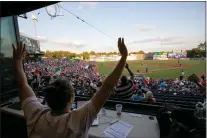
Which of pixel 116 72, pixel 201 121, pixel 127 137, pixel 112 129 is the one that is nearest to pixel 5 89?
pixel 112 129

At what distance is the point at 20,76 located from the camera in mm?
870

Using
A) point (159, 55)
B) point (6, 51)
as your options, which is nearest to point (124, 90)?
point (6, 51)

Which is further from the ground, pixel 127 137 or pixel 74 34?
pixel 74 34

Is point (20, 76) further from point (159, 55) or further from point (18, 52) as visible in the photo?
point (159, 55)

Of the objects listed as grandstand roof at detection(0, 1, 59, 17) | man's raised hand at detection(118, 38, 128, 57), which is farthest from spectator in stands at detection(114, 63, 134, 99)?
man's raised hand at detection(118, 38, 128, 57)

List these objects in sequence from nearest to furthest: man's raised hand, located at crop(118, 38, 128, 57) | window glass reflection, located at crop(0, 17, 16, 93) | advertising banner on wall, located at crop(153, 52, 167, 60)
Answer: man's raised hand, located at crop(118, 38, 128, 57) < window glass reflection, located at crop(0, 17, 16, 93) < advertising banner on wall, located at crop(153, 52, 167, 60)

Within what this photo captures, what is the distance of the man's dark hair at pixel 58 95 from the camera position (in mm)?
697

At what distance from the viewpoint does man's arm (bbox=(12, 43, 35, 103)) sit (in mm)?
782

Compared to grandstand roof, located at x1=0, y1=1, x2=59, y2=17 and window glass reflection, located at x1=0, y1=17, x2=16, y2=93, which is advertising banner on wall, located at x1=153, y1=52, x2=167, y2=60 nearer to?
window glass reflection, located at x1=0, y1=17, x2=16, y2=93

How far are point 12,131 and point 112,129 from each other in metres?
2.07

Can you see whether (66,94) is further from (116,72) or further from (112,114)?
(112,114)

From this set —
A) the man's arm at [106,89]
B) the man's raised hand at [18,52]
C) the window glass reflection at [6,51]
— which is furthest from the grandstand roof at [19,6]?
the man's arm at [106,89]

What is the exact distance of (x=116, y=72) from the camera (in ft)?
2.25

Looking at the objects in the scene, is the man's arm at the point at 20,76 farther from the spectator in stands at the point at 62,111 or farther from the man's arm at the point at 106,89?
the man's arm at the point at 106,89
